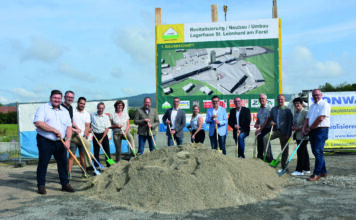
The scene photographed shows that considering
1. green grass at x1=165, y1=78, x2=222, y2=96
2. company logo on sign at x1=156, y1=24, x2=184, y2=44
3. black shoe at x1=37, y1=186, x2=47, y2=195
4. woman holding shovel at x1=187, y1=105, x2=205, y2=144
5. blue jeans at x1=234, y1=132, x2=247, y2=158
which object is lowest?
black shoe at x1=37, y1=186, x2=47, y2=195

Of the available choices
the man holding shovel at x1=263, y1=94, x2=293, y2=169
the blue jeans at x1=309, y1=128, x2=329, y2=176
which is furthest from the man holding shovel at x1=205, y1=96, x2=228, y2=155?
the blue jeans at x1=309, y1=128, x2=329, y2=176

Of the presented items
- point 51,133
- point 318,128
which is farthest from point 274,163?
point 51,133

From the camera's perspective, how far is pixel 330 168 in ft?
27.6

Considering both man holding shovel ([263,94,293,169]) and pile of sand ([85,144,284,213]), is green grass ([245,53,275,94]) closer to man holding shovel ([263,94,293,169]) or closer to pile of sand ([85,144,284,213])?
man holding shovel ([263,94,293,169])

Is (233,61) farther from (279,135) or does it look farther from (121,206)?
(121,206)

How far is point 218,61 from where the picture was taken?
12.3 m

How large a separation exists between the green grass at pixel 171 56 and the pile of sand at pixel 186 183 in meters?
6.13

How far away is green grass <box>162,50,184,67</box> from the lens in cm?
1238

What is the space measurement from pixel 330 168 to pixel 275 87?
4.33 meters

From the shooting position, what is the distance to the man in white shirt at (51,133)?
19.5 ft

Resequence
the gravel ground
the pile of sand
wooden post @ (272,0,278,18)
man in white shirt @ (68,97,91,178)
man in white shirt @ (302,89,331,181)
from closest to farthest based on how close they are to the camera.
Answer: the gravel ground → the pile of sand → man in white shirt @ (302,89,331,181) → man in white shirt @ (68,97,91,178) → wooden post @ (272,0,278,18)

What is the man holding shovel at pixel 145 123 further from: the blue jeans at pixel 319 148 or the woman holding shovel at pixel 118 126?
the blue jeans at pixel 319 148

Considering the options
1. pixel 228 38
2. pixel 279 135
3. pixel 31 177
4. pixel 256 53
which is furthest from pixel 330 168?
pixel 31 177

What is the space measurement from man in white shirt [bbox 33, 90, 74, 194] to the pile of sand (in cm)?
86
